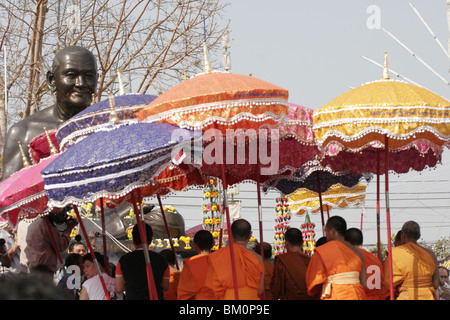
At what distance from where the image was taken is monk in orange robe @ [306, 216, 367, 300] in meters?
A: 7.02

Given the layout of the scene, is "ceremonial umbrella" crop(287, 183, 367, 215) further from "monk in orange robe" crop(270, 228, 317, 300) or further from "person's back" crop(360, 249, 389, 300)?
"person's back" crop(360, 249, 389, 300)

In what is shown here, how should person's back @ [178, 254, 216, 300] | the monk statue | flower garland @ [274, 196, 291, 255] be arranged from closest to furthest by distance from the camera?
person's back @ [178, 254, 216, 300]
the monk statue
flower garland @ [274, 196, 291, 255]

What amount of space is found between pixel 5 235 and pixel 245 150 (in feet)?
15.9

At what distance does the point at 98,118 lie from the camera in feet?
24.0

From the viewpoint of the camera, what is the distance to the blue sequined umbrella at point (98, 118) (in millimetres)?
7301

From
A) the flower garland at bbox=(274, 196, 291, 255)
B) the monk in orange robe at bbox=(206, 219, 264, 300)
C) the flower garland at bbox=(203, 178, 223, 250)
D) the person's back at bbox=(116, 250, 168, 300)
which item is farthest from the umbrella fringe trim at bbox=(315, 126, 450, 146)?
the flower garland at bbox=(274, 196, 291, 255)

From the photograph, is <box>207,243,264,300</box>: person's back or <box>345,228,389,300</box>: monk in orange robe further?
<box>345,228,389,300</box>: monk in orange robe

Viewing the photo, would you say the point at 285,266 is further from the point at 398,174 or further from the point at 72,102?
the point at 72,102

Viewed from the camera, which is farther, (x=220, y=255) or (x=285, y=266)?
(x=285, y=266)

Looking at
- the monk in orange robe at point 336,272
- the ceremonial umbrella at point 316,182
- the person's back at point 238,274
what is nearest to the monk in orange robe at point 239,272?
the person's back at point 238,274

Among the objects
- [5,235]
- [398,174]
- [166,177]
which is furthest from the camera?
[5,235]

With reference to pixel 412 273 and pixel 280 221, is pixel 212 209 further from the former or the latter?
pixel 412 273
